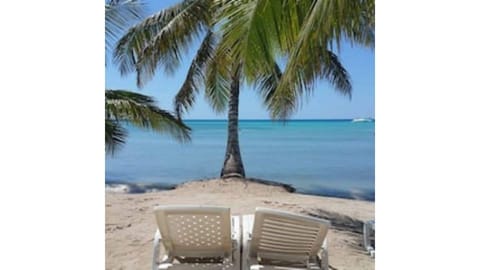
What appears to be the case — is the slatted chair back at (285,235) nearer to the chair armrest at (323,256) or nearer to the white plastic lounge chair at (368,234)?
the chair armrest at (323,256)

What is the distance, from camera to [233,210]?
398 centimetres

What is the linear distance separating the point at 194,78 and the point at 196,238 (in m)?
1.64

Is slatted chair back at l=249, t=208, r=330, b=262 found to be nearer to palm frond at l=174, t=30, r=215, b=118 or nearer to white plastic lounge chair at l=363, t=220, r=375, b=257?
white plastic lounge chair at l=363, t=220, r=375, b=257

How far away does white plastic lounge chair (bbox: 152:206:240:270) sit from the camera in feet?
8.47

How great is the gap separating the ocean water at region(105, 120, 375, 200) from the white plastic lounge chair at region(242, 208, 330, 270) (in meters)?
0.95

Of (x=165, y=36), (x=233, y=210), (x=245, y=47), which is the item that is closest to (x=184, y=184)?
(x=233, y=210)

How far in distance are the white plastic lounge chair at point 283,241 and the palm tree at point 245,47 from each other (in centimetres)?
71

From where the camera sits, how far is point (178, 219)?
8.58 ft

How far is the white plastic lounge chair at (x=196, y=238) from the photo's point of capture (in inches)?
102

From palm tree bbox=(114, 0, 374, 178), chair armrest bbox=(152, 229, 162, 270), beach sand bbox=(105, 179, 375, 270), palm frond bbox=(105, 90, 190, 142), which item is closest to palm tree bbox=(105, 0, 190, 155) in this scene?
palm frond bbox=(105, 90, 190, 142)
